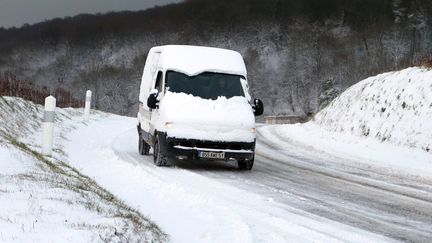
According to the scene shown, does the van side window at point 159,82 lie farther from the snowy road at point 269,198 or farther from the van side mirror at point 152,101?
the snowy road at point 269,198

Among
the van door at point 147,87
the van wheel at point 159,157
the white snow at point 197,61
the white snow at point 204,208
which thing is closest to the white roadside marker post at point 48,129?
the white snow at point 204,208

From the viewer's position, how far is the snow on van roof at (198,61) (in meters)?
12.0

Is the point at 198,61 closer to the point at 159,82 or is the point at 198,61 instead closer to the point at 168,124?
the point at 159,82

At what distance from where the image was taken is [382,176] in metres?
11.3

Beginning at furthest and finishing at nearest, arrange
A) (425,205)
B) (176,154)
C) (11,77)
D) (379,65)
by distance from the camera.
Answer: (379,65) → (11,77) → (176,154) → (425,205)

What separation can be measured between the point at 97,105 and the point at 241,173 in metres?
126

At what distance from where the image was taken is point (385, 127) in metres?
17.2

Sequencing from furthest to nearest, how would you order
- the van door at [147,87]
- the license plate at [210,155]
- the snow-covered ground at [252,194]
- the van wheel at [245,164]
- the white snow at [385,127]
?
the white snow at [385,127]
the van door at [147,87]
the van wheel at [245,164]
the license plate at [210,155]
the snow-covered ground at [252,194]

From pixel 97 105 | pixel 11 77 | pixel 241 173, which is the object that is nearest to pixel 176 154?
pixel 241 173

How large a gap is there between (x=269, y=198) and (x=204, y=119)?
130 inches

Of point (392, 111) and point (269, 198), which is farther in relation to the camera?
point (392, 111)

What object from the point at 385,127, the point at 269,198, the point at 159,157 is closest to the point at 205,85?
the point at 159,157

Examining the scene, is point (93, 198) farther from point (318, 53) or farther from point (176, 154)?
point (318, 53)

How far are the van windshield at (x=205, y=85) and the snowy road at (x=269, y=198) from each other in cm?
159
